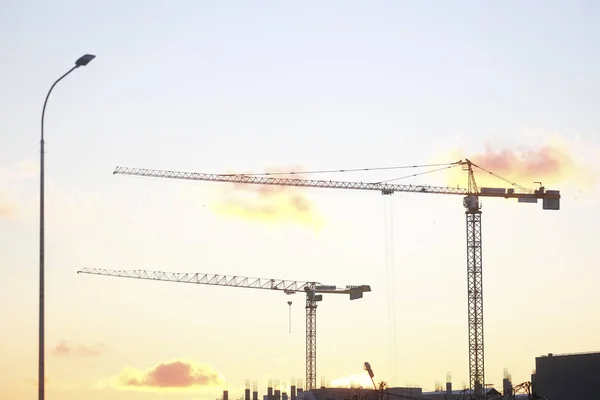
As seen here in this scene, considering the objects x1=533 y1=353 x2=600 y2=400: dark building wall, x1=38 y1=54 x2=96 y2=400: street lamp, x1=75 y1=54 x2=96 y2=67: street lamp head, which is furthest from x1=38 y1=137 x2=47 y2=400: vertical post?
x1=533 y1=353 x2=600 y2=400: dark building wall

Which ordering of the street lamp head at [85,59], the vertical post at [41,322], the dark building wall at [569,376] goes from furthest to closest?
the dark building wall at [569,376] → the street lamp head at [85,59] → the vertical post at [41,322]

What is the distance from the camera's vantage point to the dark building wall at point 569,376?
13750 centimetres

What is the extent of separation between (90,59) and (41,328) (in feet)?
41.4

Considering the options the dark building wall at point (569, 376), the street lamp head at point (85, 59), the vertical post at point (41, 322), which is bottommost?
the dark building wall at point (569, 376)

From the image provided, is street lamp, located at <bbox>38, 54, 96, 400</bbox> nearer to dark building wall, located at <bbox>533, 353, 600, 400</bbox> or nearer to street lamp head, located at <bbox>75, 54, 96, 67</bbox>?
street lamp head, located at <bbox>75, 54, 96, 67</bbox>

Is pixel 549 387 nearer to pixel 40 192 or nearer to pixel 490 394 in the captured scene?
pixel 490 394

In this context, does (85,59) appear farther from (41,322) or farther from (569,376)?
(569,376)

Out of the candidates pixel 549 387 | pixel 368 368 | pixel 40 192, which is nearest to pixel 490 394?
pixel 549 387

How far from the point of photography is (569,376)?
141000 mm

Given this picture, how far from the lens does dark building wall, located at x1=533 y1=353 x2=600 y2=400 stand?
13750 centimetres

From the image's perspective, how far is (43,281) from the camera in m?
53.2


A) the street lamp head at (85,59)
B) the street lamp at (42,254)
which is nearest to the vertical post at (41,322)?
the street lamp at (42,254)

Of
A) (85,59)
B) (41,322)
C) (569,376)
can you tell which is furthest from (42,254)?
(569,376)

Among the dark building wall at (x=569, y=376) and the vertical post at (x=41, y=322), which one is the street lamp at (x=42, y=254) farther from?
the dark building wall at (x=569, y=376)
